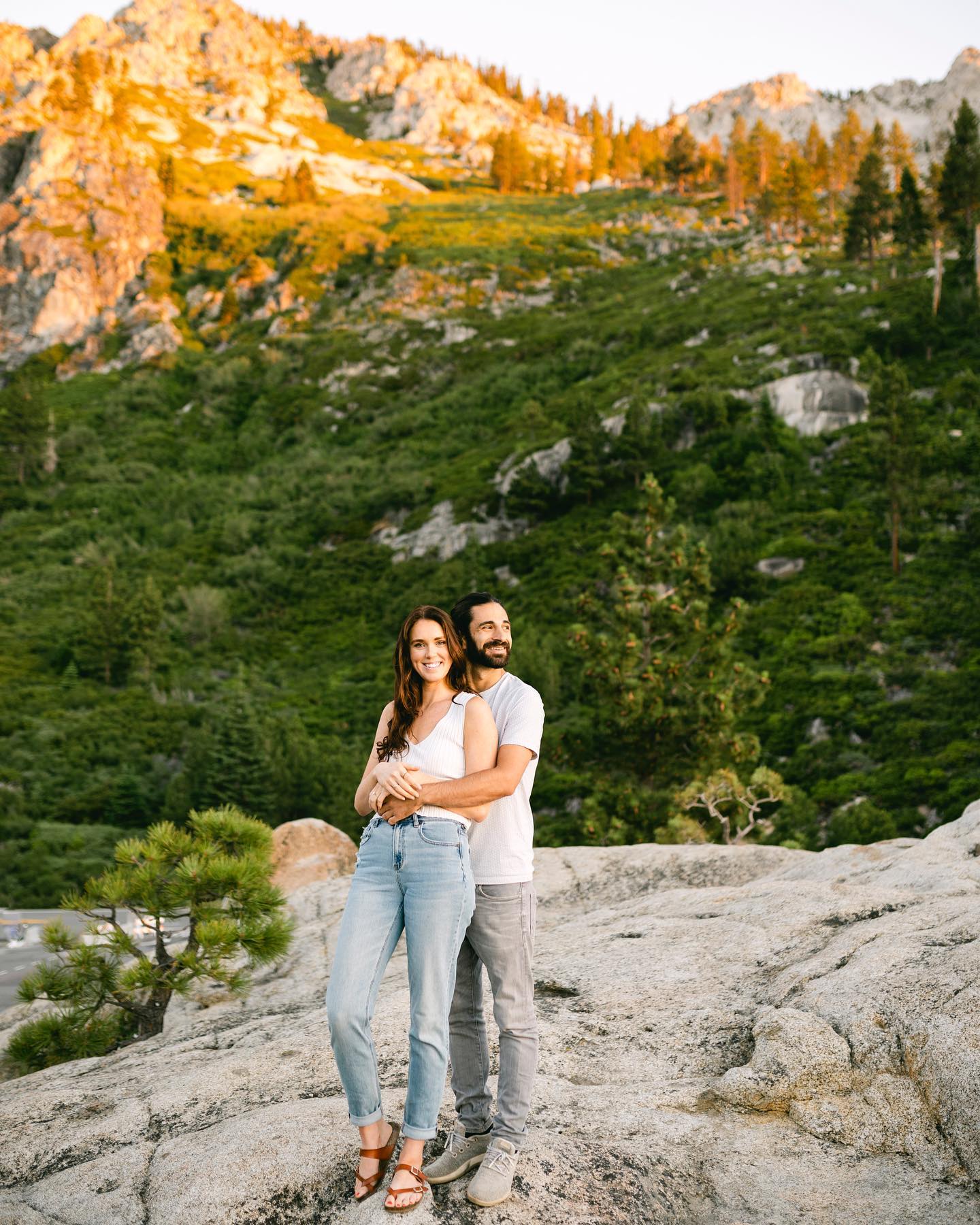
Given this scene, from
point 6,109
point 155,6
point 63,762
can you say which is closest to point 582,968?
point 63,762

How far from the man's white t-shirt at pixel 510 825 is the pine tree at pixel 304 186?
109289 millimetres

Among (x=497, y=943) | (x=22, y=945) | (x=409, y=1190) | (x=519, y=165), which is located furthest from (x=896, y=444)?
(x=519, y=165)

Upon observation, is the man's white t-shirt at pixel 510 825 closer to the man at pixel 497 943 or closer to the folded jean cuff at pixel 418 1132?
the man at pixel 497 943

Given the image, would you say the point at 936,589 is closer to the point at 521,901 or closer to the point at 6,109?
the point at 521,901

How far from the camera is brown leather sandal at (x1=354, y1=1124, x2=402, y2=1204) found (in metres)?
3.69

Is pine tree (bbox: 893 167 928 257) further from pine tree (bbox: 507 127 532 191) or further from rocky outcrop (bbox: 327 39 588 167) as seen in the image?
rocky outcrop (bbox: 327 39 588 167)

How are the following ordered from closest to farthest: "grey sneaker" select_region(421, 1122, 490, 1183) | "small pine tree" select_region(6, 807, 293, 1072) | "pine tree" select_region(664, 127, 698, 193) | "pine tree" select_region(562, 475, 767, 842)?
"grey sneaker" select_region(421, 1122, 490, 1183)
"small pine tree" select_region(6, 807, 293, 1072)
"pine tree" select_region(562, 475, 767, 842)
"pine tree" select_region(664, 127, 698, 193)

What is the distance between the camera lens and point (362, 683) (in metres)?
36.2

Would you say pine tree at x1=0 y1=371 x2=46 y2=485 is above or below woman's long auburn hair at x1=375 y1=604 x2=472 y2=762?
above

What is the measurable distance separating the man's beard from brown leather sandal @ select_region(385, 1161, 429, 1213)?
87.7 inches

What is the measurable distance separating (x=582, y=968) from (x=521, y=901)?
3.49 m

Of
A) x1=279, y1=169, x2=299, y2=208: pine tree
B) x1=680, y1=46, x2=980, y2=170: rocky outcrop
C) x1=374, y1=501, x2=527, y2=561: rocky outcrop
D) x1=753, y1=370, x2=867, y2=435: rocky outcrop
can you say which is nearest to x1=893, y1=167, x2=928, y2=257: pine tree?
x1=753, y1=370, x2=867, y2=435: rocky outcrop

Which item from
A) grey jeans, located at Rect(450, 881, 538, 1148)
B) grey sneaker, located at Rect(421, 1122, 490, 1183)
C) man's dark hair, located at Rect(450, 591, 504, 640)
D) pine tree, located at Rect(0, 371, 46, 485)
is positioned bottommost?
grey sneaker, located at Rect(421, 1122, 490, 1183)

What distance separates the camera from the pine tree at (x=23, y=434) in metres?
61.1
